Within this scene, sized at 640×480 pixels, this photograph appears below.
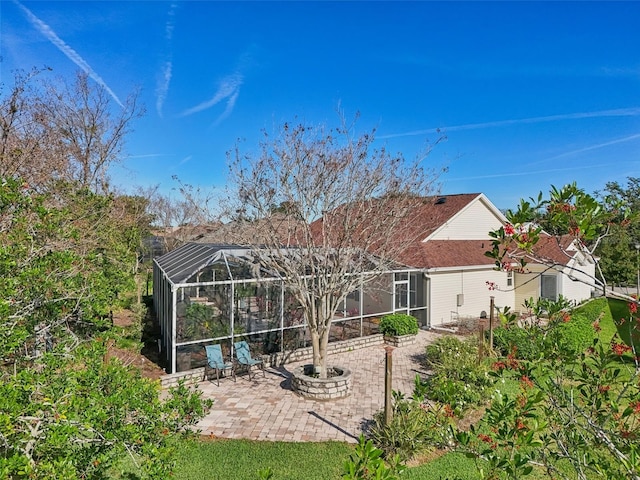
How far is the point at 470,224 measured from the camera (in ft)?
74.6

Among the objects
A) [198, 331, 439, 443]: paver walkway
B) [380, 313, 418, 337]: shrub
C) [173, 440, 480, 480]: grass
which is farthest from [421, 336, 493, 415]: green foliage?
[380, 313, 418, 337]: shrub

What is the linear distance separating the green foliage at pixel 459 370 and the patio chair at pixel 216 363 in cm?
578

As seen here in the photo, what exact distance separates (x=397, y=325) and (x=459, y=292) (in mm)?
5633

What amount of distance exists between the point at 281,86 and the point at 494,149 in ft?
33.7

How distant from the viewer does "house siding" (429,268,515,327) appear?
744 inches

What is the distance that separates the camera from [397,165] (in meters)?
12.2

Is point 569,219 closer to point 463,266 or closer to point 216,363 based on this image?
point 216,363

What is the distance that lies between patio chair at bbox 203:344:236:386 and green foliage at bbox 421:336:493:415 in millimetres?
5781

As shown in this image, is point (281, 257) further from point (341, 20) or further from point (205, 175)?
point (205, 175)

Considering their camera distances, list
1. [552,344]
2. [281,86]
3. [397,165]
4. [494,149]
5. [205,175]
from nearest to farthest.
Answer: [552,344], [397,165], [281,86], [494,149], [205,175]

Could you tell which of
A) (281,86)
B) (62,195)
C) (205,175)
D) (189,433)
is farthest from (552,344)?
(205,175)

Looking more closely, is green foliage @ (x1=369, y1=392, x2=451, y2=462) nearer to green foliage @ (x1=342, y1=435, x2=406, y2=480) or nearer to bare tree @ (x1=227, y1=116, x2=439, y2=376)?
bare tree @ (x1=227, y1=116, x2=439, y2=376)

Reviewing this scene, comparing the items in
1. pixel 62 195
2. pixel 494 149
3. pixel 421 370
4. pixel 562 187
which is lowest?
pixel 421 370

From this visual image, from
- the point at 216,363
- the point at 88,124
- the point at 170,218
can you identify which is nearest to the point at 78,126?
the point at 88,124
